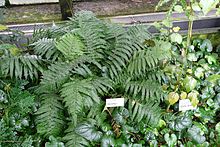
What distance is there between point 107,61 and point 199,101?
0.82m

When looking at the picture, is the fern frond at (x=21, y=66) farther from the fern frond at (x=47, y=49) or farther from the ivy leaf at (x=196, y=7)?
the ivy leaf at (x=196, y=7)

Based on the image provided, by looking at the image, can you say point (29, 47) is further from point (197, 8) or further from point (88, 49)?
point (197, 8)

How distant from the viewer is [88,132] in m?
1.91

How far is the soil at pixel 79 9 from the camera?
8.54 feet

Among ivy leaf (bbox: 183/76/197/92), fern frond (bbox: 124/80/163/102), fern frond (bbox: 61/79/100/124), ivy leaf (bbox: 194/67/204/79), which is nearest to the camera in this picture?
fern frond (bbox: 61/79/100/124)

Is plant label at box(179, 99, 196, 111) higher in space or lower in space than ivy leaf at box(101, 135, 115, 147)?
higher

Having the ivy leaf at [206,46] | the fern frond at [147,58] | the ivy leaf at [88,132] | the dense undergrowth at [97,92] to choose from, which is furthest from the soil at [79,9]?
the ivy leaf at [88,132]

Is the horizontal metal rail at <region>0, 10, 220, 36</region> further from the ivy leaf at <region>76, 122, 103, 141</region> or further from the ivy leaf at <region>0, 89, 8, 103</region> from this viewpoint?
the ivy leaf at <region>76, 122, 103, 141</region>

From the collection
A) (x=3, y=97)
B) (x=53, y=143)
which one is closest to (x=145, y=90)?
(x=53, y=143)

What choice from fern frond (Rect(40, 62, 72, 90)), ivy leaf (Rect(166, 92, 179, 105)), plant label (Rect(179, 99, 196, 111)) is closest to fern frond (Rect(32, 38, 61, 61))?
fern frond (Rect(40, 62, 72, 90))

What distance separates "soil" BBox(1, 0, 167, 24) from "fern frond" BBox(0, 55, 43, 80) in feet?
2.20

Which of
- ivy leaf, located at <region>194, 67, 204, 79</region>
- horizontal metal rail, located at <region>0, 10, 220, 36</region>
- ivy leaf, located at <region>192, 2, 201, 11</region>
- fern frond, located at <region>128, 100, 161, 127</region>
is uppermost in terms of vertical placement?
ivy leaf, located at <region>192, 2, 201, 11</region>

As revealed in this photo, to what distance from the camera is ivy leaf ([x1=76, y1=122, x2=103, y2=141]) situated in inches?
74.5

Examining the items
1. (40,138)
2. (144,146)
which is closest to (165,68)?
(144,146)
